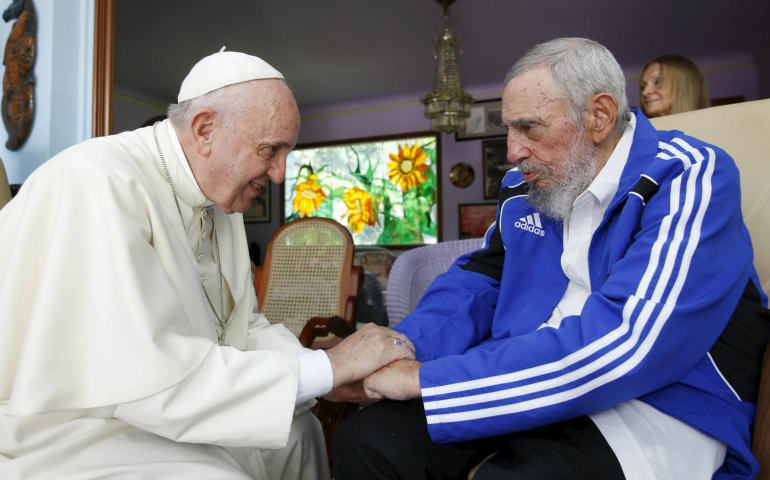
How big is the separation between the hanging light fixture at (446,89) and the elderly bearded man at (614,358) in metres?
4.31

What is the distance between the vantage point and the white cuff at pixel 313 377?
1.24m

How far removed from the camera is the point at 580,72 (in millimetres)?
1433

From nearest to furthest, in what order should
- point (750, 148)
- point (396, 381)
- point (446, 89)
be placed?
point (396, 381) < point (750, 148) < point (446, 89)

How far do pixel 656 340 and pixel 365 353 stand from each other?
0.68 m

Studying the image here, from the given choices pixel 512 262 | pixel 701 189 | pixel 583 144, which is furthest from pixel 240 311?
pixel 701 189

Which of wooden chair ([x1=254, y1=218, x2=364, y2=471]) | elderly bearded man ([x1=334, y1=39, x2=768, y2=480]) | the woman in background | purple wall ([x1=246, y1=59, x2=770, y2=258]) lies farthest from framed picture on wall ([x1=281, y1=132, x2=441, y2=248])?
elderly bearded man ([x1=334, y1=39, x2=768, y2=480])

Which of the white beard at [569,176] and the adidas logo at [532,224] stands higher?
the white beard at [569,176]

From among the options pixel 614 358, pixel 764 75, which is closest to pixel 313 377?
pixel 614 358

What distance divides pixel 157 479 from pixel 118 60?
7448 mm

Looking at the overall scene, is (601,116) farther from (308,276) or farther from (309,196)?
(309,196)

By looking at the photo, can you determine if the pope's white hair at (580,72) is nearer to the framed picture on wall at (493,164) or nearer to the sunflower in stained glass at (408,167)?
the framed picture on wall at (493,164)

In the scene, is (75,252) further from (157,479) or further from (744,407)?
(744,407)

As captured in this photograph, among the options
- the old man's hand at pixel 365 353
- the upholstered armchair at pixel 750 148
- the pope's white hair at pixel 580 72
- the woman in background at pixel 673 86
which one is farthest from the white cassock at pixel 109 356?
the woman in background at pixel 673 86

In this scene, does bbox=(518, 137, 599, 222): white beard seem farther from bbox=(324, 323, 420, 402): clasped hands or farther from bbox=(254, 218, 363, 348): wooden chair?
Answer: bbox=(254, 218, 363, 348): wooden chair
